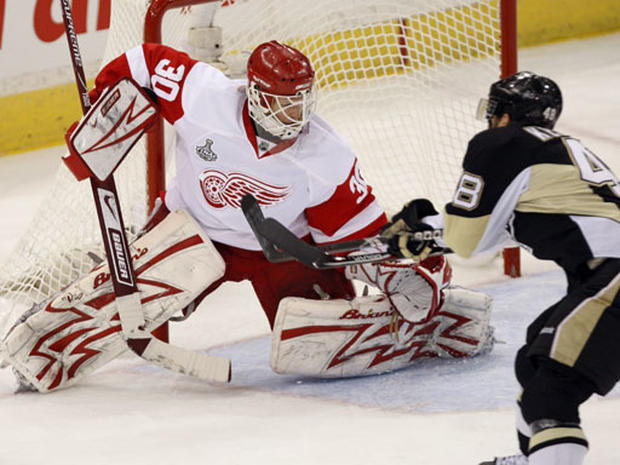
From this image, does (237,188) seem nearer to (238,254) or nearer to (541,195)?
(238,254)

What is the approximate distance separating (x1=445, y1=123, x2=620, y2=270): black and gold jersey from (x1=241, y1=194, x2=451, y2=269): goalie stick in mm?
195

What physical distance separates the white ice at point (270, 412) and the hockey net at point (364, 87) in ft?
0.44

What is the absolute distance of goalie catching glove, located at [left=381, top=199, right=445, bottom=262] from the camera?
2217mm

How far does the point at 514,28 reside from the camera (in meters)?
3.59

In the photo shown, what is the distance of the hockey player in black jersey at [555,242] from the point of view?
6.44 ft

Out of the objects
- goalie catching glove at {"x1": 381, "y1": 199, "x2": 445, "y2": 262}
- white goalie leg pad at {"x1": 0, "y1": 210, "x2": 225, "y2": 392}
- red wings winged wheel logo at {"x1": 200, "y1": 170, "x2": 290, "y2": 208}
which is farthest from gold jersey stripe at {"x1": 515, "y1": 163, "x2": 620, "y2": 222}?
white goalie leg pad at {"x1": 0, "y1": 210, "x2": 225, "y2": 392}

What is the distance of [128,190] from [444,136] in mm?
1119

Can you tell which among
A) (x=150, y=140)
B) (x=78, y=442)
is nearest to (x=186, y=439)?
(x=78, y=442)

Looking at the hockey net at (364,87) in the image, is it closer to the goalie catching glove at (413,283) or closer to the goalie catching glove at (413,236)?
the goalie catching glove at (413,283)

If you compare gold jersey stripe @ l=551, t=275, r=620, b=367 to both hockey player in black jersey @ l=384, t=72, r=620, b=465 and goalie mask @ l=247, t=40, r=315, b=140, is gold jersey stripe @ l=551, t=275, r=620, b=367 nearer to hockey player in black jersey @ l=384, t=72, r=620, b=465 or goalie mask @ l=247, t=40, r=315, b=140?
hockey player in black jersey @ l=384, t=72, r=620, b=465

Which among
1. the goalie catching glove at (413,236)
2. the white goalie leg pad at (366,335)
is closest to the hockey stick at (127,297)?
the white goalie leg pad at (366,335)

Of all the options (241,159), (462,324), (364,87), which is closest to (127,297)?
(241,159)

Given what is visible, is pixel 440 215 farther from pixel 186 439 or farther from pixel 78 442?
pixel 78 442

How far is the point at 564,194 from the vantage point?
6.68ft
